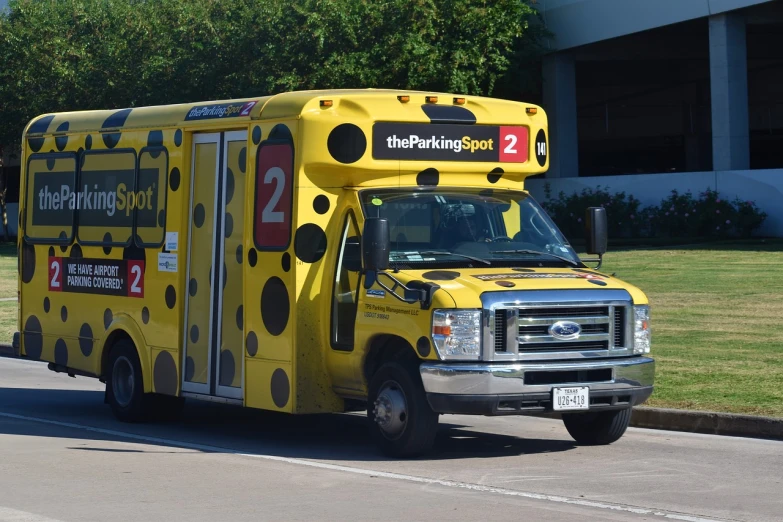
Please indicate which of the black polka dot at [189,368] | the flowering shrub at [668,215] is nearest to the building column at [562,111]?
the flowering shrub at [668,215]

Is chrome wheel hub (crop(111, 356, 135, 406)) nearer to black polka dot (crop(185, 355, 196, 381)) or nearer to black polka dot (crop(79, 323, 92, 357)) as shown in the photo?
black polka dot (crop(79, 323, 92, 357))

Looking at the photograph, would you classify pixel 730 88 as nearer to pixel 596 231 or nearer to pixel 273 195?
pixel 596 231

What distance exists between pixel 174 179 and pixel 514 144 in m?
3.14

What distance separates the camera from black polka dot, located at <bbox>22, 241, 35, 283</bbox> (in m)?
14.5

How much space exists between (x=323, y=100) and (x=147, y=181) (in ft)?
8.67

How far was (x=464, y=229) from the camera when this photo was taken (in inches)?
435

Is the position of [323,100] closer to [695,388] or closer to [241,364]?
[241,364]

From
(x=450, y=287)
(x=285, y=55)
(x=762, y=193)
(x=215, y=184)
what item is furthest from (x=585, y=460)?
(x=285, y=55)

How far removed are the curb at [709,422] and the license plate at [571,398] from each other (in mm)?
2267

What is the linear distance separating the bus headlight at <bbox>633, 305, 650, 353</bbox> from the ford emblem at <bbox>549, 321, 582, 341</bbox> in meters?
0.59

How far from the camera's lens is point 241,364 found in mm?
→ 11602

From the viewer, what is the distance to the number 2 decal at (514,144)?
1174 centimetres

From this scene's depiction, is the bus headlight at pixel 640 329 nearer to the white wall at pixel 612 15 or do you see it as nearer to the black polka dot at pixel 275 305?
the black polka dot at pixel 275 305

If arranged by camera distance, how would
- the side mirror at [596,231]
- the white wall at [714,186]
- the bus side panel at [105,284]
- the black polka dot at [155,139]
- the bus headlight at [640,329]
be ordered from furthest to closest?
the white wall at [714,186]
the black polka dot at [155,139]
the bus side panel at [105,284]
the side mirror at [596,231]
the bus headlight at [640,329]
